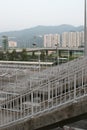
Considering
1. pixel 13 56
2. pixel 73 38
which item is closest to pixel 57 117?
pixel 13 56

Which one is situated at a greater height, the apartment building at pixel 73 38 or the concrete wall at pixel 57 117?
the apartment building at pixel 73 38

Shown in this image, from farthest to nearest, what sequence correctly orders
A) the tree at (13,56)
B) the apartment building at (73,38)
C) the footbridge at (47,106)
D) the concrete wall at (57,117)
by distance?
the apartment building at (73,38) → the tree at (13,56) → the footbridge at (47,106) → the concrete wall at (57,117)

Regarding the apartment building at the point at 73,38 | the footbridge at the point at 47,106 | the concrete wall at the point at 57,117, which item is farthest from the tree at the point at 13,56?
the concrete wall at the point at 57,117

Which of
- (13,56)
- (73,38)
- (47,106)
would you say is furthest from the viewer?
(73,38)

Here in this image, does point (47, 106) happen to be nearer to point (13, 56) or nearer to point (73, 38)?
point (13, 56)

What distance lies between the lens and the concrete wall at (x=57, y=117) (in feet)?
25.6

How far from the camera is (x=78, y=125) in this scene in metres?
12.9

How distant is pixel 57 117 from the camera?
27.0ft

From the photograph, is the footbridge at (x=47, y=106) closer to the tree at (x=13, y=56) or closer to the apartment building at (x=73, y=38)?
the tree at (x=13, y=56)

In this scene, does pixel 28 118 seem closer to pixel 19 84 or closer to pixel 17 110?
pixel 17 110

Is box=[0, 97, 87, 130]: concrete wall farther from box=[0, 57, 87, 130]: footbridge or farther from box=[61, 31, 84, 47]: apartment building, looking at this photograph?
box=[61, 31, 84, 47]: apartment building

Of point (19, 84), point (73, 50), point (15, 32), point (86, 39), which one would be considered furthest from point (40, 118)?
point (15, 32)

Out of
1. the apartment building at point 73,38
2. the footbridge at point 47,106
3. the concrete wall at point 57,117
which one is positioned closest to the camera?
the concrete wall at point 57,117

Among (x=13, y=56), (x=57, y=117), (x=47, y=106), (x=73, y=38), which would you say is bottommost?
(x=13, y=56)
